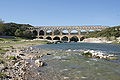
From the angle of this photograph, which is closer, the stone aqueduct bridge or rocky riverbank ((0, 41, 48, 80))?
rocky riverbank ((0, 41, 48, 80))

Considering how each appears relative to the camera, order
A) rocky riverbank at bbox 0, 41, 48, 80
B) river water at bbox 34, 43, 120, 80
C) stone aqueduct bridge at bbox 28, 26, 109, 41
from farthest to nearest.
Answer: stone aqueduct bridge at bbox 28, 26, 109, 41 → river water at bbox 34, 43, 120, 80 → rocky riverbank at bbox 0, 41, 48, 80

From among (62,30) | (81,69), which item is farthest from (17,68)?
(62,30)

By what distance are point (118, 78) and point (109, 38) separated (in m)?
85.8

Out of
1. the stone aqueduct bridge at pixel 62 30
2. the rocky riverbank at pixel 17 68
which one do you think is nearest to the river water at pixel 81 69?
the rocky riverbank at pixel 17 68

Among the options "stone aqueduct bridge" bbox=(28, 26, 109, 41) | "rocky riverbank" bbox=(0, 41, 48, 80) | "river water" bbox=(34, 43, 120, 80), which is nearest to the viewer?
"rocky riverbank" bbox=(0, 41, 48, 80)

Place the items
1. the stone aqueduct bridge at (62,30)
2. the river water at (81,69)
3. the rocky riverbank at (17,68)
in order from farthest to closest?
the stone aqueduct bridge at (62,30)
the river water at (81,69)
the rocky riverbank at (17,68)

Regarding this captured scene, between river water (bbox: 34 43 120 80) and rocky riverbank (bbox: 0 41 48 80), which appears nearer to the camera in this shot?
rocky riverbank (bbox: 0 41 48 80)

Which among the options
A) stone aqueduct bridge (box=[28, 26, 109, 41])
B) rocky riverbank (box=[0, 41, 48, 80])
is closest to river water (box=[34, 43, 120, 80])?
rocky riverbank (box=[0, 41, 48, 80])

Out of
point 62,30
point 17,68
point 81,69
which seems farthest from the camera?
point 62,30

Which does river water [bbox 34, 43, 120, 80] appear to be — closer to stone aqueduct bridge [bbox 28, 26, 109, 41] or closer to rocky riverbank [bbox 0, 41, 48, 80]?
rocky riverbank [bbox 0, 41, 48, 80]

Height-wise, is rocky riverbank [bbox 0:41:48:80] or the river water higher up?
rocky riverbank [bbox 0:41:48:80]

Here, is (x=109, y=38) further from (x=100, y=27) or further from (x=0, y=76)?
(x=0, y=76)

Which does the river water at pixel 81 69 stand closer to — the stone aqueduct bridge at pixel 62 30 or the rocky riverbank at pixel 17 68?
the rocky riverbank at pixel 17 68

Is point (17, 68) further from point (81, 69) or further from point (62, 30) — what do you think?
point (62, 30)
